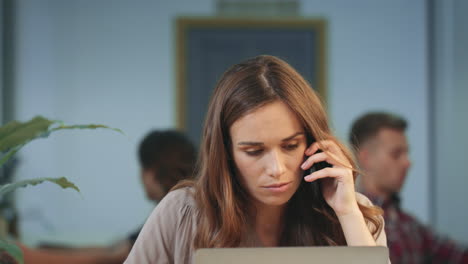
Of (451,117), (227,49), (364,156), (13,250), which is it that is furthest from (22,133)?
(227,49)

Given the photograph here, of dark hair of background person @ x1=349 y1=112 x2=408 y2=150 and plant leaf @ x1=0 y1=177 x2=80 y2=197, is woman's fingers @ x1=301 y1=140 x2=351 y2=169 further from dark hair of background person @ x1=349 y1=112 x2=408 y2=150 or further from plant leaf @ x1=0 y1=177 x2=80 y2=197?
dark hair of background person @ x1=349 y1=112 x2=408 y2=150

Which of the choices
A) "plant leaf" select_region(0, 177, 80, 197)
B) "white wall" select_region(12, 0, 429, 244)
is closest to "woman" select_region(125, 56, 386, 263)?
"plant leaf" select_region(0, 177, 80, 197)

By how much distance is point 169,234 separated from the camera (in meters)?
1.28

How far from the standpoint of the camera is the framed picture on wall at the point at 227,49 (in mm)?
4598

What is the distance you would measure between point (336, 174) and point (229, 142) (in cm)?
25

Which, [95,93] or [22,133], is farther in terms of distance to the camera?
[95,93]

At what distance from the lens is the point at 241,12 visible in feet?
15.1

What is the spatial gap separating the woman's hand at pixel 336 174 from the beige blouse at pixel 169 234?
14cm

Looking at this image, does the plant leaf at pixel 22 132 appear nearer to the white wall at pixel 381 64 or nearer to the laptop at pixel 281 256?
the laptop at pixel 281 256

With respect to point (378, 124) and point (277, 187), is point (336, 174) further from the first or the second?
point (378, 124)

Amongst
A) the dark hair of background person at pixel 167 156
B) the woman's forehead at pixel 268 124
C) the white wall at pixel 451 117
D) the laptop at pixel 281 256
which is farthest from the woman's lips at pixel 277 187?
the white wall at pixel 451 117

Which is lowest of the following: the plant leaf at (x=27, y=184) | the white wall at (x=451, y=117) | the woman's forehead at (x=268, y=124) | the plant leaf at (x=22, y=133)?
the white wall at (x=451, y=117)

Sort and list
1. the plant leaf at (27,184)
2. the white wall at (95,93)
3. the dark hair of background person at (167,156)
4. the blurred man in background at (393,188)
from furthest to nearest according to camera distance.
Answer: the white wall at (95,93), the blurred man in background at (393,188), the dark hair of background person at (167,156), the plant leaf at (27,184)

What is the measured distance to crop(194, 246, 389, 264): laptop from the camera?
0.82 m
